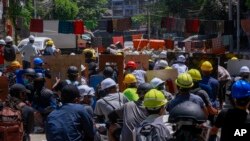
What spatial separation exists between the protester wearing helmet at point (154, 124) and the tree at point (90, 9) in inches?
3043

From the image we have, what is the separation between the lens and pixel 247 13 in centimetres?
4803

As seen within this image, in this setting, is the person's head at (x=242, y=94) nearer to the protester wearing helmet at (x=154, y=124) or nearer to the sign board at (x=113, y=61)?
the protester wearing helmet at (x=154, y=124)

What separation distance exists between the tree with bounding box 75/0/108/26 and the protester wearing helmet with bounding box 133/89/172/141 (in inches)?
3043

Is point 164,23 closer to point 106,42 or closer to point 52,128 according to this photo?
point 106,42

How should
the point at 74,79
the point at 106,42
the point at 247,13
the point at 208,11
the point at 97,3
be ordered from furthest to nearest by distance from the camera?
1. the point at 97,3
2. the point at 208,11
3. the point at 247,13
4. the point at 106,42
5. the point at 74,79

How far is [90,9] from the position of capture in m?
87.6

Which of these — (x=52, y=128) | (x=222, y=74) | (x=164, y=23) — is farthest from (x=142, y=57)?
(x=164, y=23)

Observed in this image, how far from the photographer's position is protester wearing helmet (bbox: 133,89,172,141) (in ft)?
18.5

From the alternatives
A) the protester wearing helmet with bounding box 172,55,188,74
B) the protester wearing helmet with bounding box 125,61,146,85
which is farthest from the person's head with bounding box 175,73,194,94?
the protester wearing helmet with bounding box 172,55,188,74

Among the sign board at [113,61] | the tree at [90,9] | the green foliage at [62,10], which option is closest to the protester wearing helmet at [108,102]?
the sign board at [113,61]

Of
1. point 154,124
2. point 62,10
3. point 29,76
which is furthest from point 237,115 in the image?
point 62,10

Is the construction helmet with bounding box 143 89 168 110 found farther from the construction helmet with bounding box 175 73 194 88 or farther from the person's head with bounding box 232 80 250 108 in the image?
the construction helmet with bounding box 175 73 194 88

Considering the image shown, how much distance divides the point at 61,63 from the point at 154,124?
9.25m

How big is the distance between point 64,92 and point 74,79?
3970 mm
